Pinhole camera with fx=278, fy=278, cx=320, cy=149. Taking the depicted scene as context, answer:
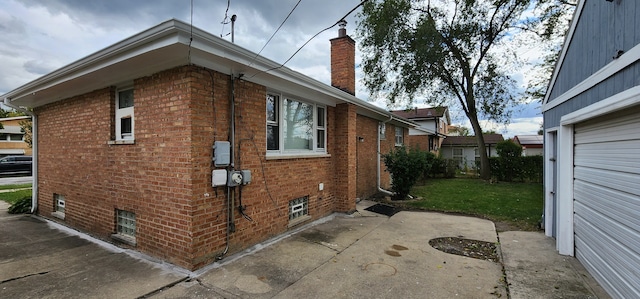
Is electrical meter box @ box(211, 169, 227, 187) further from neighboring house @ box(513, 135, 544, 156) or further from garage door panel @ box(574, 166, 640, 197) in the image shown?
neighboring house @ box(513, 135, 544, 156)

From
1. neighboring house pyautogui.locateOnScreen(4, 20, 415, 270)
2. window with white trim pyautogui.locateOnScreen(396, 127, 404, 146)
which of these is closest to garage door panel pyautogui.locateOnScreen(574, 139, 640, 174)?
neighboring house pyautogui.locateOnScreen(4, 20, 415, 270)

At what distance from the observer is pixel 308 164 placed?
6.46 meters

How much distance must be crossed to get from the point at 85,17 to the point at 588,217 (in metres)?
8.82

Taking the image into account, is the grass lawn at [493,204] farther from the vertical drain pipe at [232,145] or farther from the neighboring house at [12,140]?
the neighboring house at [12,140]

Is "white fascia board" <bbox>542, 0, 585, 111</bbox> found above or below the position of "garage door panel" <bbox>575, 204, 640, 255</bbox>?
above

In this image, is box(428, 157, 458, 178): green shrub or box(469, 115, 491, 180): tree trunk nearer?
box(469, 115, 491, 180): tree trunk

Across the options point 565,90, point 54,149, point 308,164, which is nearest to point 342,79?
point 308,164

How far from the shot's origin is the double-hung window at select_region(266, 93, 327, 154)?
5.60 meters

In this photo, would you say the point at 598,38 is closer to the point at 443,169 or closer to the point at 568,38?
the point at 568,38

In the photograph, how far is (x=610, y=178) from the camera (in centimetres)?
338

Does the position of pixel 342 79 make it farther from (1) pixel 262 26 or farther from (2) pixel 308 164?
(1) pixel 262 26

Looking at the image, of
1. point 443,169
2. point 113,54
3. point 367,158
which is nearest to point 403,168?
point 367,158

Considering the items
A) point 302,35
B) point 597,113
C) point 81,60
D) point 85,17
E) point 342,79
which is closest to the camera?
point 597,113

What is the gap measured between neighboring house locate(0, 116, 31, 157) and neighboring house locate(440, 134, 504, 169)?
42.0 meters
